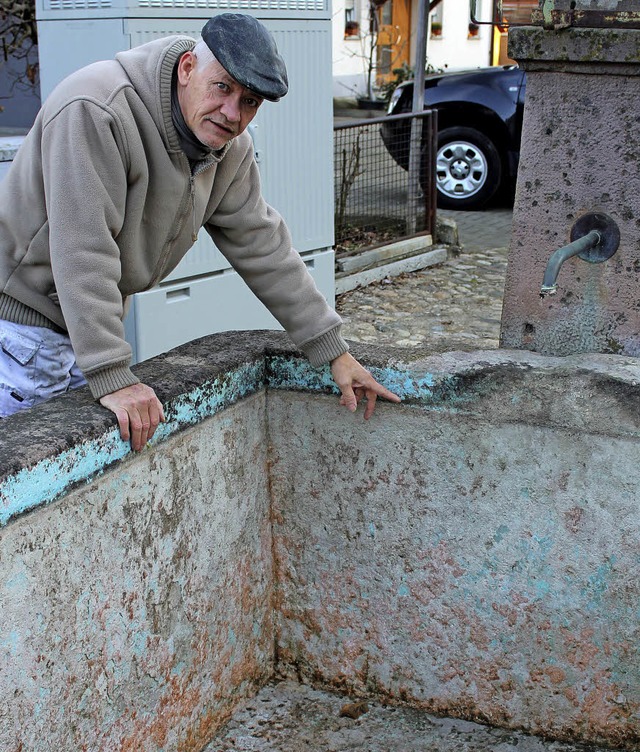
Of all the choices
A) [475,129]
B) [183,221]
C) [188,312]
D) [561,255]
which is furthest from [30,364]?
[475,129]

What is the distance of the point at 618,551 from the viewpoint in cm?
271

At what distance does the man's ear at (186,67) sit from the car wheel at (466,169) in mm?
8716

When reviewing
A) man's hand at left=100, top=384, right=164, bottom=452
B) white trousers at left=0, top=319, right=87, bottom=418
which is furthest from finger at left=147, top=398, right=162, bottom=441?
white trousers at left=0, top=319, right=87, bottom=418

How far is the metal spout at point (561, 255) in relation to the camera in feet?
9.46

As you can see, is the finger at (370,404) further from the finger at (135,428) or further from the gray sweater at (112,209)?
the finger at (135,428)

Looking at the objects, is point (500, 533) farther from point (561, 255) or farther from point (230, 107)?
point (230, 107)

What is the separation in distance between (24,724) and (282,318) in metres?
1.26

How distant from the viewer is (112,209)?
239 centimetres

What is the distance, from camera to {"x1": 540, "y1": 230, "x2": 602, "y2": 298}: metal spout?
2883mm

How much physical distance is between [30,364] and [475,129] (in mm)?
9075

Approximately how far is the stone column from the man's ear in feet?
3.49

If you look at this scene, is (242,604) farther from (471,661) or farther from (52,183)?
(52,183)

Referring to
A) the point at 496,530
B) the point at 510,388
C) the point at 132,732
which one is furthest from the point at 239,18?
the point at 132,732

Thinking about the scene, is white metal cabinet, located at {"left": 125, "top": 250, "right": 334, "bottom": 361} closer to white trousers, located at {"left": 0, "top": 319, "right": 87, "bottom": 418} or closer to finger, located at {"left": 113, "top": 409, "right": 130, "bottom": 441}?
white trousers, located at {"left": 0, "top": 319, "right": 87, "bottom": 418}
